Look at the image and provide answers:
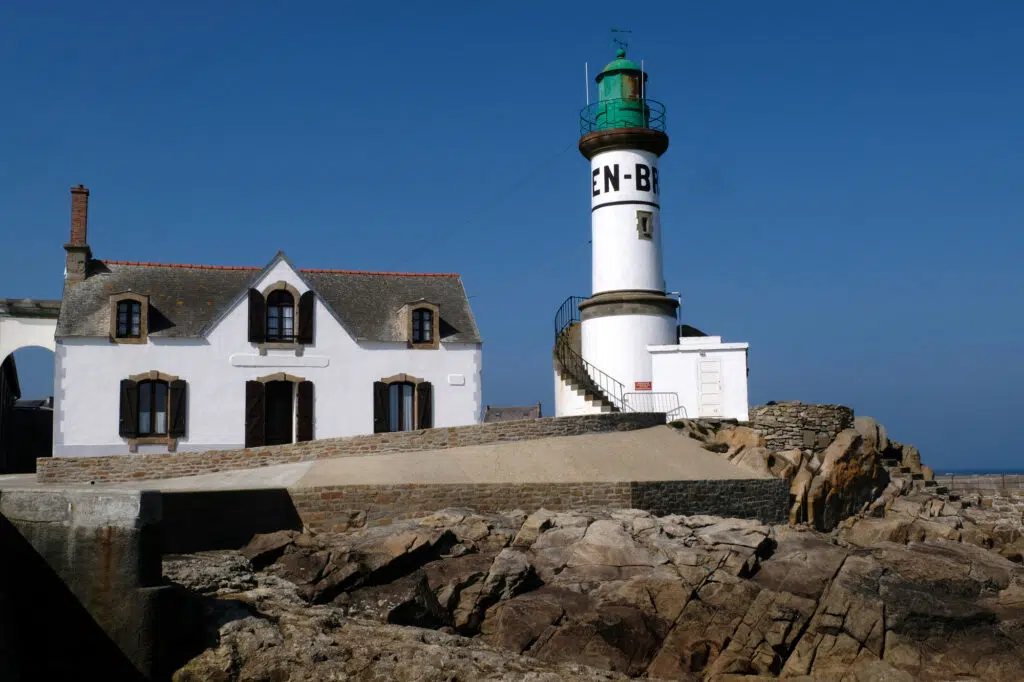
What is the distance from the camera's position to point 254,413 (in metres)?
25.5

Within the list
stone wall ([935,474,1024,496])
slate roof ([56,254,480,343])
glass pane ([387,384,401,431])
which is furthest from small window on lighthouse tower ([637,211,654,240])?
stone wall ([935,474,1024,496])

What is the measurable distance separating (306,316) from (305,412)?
8.56 ft

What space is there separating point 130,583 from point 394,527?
19.8ft

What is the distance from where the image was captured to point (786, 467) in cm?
2417

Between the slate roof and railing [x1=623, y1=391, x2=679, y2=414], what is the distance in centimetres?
477

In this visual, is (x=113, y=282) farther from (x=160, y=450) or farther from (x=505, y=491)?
(x=505, y=491)

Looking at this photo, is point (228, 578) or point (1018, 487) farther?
point (1018, 487)

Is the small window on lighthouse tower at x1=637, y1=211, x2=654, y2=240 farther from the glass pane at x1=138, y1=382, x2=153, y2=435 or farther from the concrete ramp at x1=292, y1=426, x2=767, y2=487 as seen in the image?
the glass pane at x1=138, y1=382, x2=153, y2=435

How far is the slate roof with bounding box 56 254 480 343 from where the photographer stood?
25.5m

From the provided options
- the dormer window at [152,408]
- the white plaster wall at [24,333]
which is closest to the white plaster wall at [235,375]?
the dormer window at [152,408]

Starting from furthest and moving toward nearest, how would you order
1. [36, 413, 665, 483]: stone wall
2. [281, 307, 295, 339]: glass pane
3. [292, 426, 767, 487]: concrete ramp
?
[281, 307, 295, 339]: glass pane, [36, 413, 665, 483]: stone wall, [292, 426, 767, 487]: concrete ramp

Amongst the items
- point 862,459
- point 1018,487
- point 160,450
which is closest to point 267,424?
point 160,450

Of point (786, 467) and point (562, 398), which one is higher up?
point (562, 398)

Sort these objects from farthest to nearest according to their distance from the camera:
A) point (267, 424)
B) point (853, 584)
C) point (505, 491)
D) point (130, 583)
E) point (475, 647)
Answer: point (267, 424)
point (505, 491)
point (853, 584)
point (475, 647)
point (130, 583)
